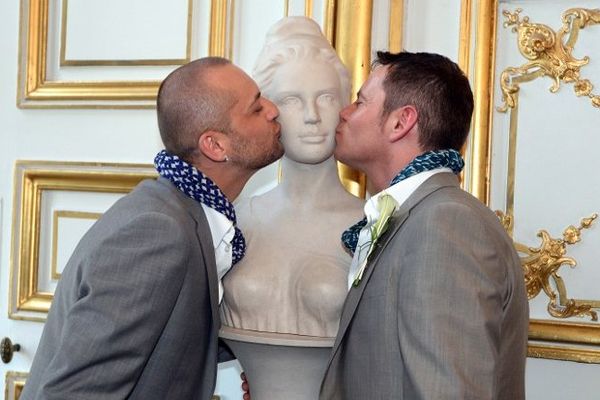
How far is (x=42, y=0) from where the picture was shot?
278cm

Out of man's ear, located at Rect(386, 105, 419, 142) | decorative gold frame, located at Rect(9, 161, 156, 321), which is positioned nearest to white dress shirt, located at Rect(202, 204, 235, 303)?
man's ear, located at Rect(386, 105, 419, 142)

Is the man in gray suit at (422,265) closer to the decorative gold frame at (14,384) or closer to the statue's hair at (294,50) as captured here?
the statue's hair at (294,50)

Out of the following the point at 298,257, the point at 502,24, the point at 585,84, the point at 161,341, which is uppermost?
the point at 502,24

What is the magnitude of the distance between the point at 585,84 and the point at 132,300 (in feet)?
4.20

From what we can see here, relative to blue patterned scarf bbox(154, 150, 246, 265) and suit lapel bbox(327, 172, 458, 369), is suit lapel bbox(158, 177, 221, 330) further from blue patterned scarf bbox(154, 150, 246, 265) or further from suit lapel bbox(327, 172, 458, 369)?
suit lapel bbox(327, 172, 458, 369)

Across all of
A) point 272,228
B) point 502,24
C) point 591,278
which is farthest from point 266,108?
point 591,278

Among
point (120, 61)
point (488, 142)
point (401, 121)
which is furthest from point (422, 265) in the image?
point (120, 61)

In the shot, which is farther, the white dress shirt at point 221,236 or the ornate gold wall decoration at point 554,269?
the ornate gold wall decoration at point 554,269

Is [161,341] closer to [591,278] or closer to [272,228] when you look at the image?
[272,228]

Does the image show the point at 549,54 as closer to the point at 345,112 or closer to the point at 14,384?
the point at 345,112

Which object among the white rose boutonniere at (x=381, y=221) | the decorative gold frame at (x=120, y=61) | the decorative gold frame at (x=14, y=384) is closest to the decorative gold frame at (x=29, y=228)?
the decorative gold frame at (x=14, y=384)

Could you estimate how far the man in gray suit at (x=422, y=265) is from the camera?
138 cm

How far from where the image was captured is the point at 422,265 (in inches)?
56.3

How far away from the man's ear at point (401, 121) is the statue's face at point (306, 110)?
206 mm
